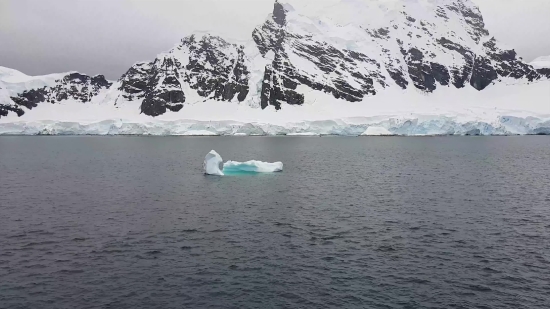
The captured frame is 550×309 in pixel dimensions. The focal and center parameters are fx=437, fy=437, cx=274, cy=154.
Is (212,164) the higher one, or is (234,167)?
(212,164)

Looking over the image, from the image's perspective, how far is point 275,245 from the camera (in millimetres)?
28906

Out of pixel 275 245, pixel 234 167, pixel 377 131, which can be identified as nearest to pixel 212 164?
pixel 234 167

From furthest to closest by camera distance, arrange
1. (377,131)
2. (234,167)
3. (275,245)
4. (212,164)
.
Result: (377,131), (234,167), (212,164), (275,245)

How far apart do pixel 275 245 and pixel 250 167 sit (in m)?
37.3

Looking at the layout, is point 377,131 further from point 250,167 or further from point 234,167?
point 234,167

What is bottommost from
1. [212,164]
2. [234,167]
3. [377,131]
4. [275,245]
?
[275,245]

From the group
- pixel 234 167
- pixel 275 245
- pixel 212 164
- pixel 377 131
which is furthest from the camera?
pixel 377 131

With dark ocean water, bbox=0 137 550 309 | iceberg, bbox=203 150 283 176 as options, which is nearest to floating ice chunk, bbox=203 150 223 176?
iceberg, bbox=203 150 283 176

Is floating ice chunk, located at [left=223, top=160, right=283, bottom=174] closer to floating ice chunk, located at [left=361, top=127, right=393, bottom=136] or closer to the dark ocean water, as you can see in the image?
the dark ocean water

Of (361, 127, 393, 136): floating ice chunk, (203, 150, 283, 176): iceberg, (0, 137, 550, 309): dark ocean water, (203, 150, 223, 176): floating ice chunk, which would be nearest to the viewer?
(0, 137, 550, 309): dark ocean water

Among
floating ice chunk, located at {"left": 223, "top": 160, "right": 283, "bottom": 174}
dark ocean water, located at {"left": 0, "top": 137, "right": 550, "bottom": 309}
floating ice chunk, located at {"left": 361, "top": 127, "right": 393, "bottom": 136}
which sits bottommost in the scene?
dark ocean water, located at {"left": 0, "top": 137, "right": 550, "bottom": 309}

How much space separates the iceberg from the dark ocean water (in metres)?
7.76

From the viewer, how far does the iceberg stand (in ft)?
207

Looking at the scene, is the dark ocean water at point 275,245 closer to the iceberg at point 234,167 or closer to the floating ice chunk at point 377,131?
the iceberg at point 234,167
